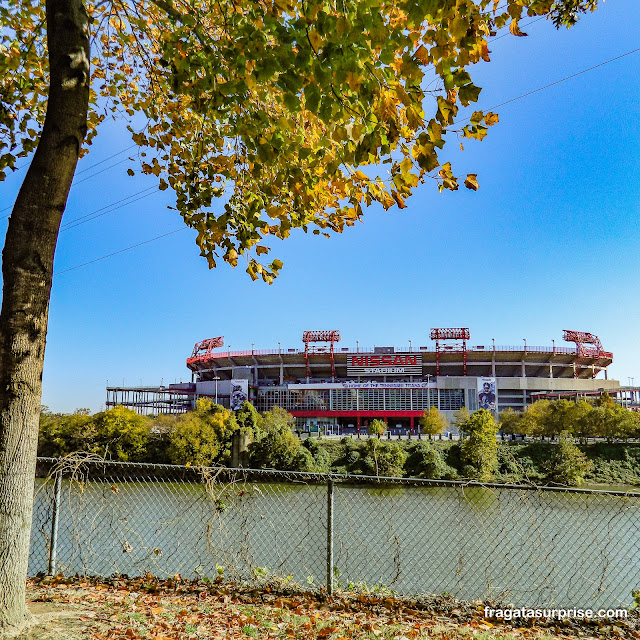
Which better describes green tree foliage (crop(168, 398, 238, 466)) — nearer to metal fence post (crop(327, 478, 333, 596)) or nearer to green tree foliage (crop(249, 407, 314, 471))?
green tree foliage (crop(249, 407, 314, 471))

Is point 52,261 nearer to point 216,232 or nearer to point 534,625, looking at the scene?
point 216,232

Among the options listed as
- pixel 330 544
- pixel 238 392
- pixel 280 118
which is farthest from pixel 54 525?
pixel 238 392

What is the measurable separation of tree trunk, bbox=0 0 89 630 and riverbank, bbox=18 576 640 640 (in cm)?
60

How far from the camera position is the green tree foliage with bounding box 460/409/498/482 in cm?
2558

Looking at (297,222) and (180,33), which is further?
(297,222)

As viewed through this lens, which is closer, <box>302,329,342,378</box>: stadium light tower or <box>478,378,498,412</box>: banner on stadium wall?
<box>478,378,498,412</box>: banner on stadium wall

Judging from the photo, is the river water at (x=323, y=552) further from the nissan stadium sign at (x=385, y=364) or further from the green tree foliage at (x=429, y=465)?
the nissan stadium sign at (x=385, y=364)

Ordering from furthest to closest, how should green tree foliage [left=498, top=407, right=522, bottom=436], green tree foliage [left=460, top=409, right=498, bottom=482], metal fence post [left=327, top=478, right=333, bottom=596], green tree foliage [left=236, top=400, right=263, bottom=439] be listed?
green tree foliage [left=498, top=407, right=522, bottom=436] → green tree foliage [left=236, top=400, right=263, bottom=439] → green tree foliage [left=460, top=409, right=498, bottom=482] → metal fence post [left=327, top=478, right=333, bottom=596]

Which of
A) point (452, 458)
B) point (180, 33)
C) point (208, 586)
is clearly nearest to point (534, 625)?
point (208, 586)

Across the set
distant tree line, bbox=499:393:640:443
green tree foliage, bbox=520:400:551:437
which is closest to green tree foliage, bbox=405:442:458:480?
distant tree line, bbox=499:393:640:443

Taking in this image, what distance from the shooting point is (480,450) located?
2622 cm

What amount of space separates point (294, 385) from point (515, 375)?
105 feet

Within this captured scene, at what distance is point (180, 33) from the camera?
4266 mm

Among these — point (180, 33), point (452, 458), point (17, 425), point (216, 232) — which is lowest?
point (452, 458)
